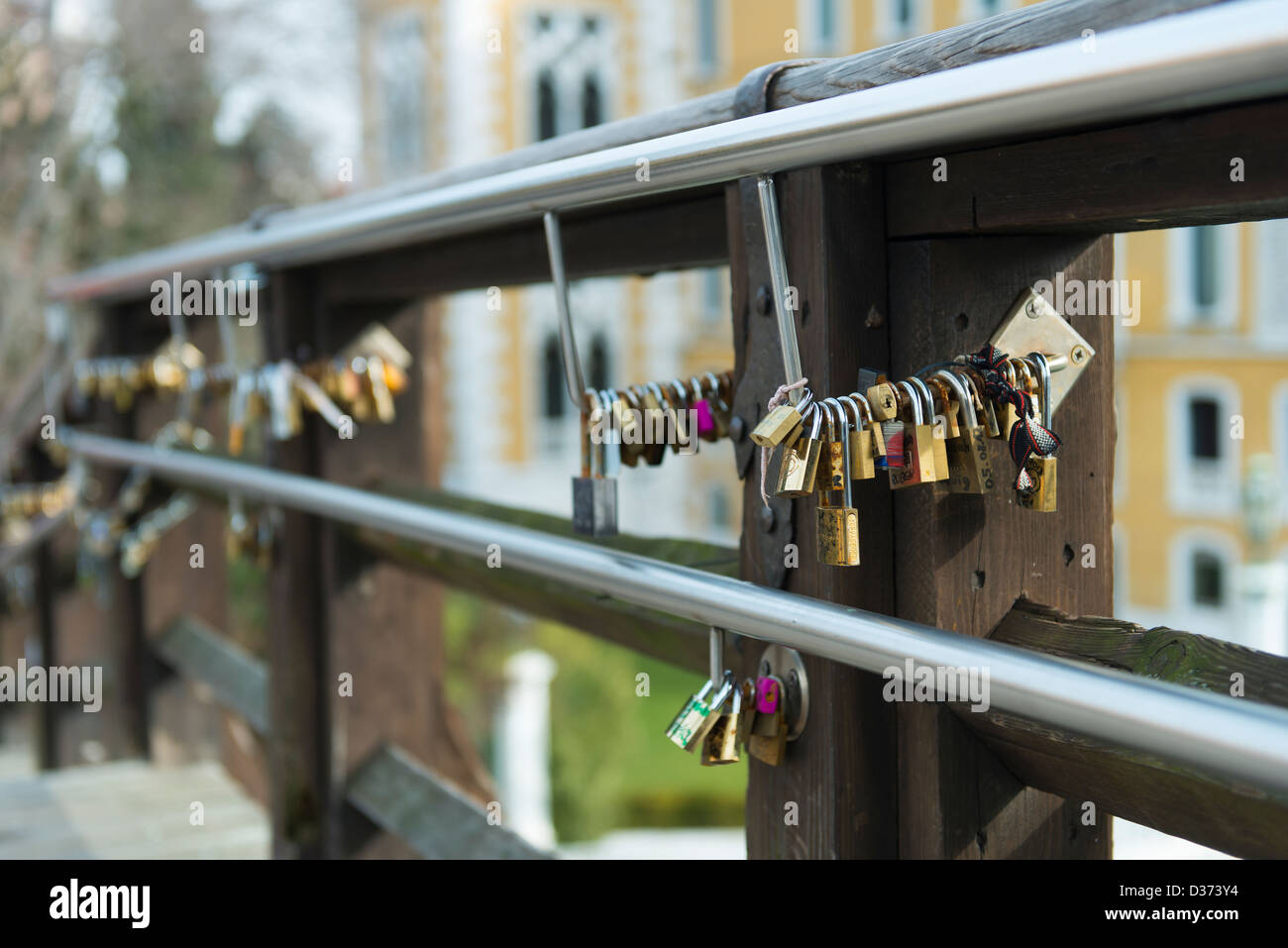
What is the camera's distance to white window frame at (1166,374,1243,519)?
1995 cm

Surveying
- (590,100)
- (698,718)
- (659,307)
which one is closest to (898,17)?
(590,100)

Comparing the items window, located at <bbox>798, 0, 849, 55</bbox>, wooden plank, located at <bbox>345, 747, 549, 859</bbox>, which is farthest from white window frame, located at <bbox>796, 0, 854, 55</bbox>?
wooden plank, located at <bbox>345, 747, 549, 859</bbox>

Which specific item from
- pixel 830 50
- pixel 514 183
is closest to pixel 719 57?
pixel 830 50

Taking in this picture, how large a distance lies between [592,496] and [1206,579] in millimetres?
21604

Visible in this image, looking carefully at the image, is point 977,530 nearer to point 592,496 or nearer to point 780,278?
point 780,278

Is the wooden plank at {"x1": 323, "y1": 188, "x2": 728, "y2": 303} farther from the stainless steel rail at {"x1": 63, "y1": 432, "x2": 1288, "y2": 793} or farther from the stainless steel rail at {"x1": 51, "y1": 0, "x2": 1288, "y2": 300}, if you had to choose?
the stainless steel rail at {"x1": 63, "y1": 432, "x2": 1288, "y2": 793}

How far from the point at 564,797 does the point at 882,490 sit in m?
12.9

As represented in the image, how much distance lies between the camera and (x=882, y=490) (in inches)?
41.9

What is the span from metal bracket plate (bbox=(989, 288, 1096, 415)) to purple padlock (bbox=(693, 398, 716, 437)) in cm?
28

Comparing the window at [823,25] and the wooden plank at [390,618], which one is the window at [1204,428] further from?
the wooden plank at [390,618]

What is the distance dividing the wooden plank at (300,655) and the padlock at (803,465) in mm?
1407

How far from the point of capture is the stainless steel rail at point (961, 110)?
600 mm

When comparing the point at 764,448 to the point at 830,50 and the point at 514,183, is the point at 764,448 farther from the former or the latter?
the point at 830,50

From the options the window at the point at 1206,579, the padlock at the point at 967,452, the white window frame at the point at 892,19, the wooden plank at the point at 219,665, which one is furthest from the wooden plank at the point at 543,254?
the window at the point at 1206,579
